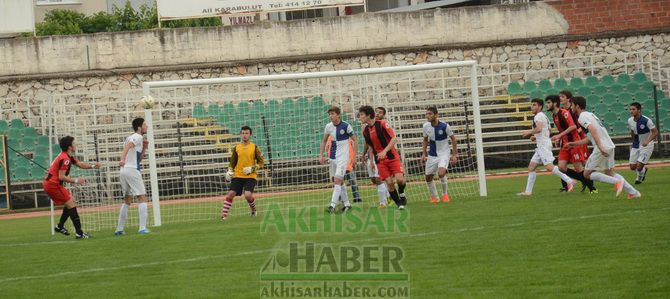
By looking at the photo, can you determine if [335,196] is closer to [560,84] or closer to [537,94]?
[537,94]

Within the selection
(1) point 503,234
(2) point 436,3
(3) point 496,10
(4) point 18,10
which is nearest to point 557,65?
(3) point 496,10

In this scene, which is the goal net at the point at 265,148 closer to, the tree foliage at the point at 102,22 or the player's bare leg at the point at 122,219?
the player's bare leg at the point at 122,219

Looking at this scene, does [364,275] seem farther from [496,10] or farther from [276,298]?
[496,10]

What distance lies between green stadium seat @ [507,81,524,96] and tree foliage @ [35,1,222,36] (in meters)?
21.6

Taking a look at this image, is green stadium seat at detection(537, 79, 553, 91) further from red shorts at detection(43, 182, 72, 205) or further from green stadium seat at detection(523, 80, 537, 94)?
red shorts at detection(43, 182, 72, 205)

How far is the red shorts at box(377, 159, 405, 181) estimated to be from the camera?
66.3 ft

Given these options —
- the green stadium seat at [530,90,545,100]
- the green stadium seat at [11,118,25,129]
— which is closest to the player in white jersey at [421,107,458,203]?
the green stadium seat at [530,90,545,100]

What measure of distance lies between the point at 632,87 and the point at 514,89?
135 inches

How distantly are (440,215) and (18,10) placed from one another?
19.2 metres

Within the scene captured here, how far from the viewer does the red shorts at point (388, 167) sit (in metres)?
20.2

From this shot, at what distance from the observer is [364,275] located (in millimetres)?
11992

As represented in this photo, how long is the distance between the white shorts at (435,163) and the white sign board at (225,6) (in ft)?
39.6

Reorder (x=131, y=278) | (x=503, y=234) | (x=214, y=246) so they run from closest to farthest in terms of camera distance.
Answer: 1. (x=131, y=278)
2. (x=503, y=234)
3. (x=214, y=246)

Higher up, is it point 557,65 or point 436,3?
point 436,3
